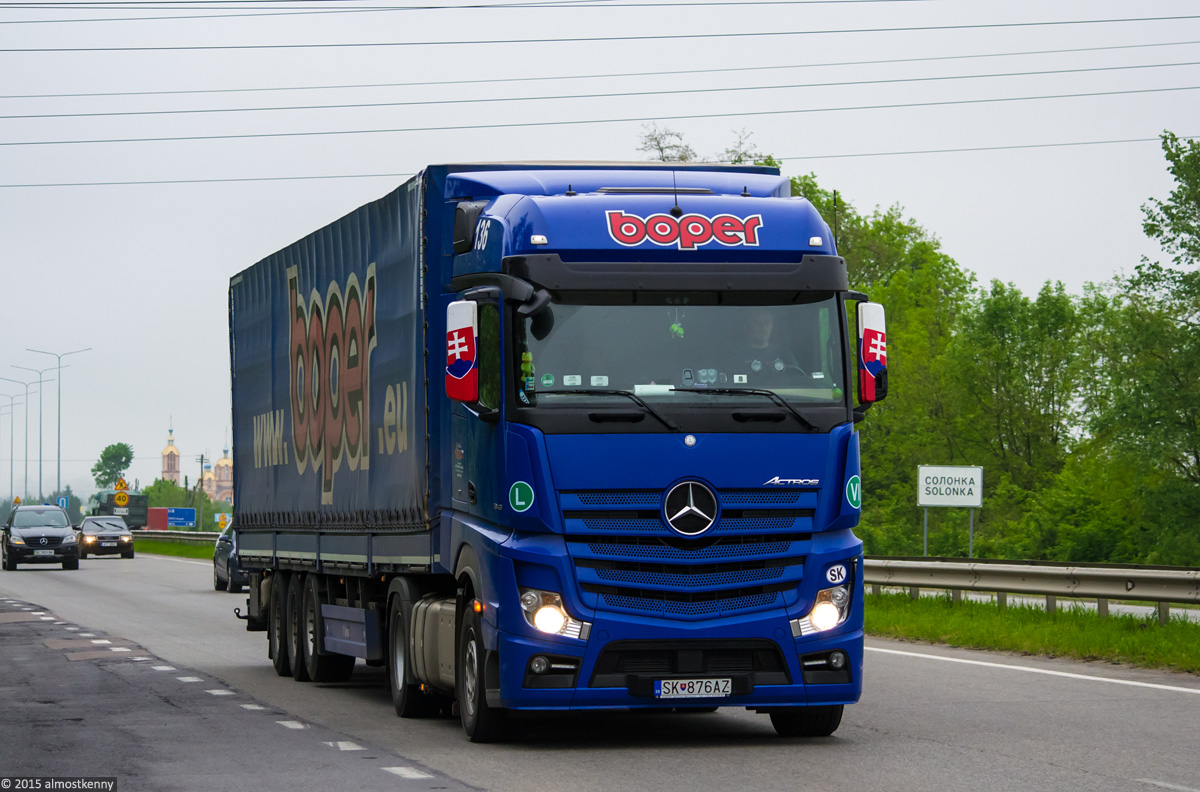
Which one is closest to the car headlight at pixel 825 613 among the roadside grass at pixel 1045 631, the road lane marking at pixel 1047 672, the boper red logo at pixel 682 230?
the boper red logo at pixel 682 230

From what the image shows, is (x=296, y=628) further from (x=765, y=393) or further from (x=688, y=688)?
(x=765, y=393)

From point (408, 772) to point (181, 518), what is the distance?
98792 millimetres

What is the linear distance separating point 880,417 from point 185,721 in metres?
61.2

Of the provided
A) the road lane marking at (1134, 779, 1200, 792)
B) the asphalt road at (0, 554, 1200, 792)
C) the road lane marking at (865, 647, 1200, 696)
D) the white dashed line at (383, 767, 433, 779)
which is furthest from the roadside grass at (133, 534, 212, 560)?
the road lane marking at (1134, 779, 1200, 792)

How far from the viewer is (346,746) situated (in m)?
11.0

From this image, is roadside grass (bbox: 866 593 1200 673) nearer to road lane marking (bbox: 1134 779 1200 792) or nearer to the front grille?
the front grille

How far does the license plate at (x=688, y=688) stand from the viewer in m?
10.5

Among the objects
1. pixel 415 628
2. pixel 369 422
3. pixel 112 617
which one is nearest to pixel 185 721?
pixel 415 628

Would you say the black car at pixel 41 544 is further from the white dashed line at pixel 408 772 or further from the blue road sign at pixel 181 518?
the blue road sign at pixel 181 518

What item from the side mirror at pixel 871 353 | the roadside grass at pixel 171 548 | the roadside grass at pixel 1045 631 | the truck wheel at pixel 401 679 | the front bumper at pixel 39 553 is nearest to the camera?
the side mirror at pixel 871 353

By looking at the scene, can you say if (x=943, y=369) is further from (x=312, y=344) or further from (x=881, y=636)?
(x=312, y=344)

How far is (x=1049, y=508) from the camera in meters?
64.2

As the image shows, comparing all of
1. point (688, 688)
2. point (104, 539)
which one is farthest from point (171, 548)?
point (688, 688)

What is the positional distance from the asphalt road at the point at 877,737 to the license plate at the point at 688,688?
36cm
